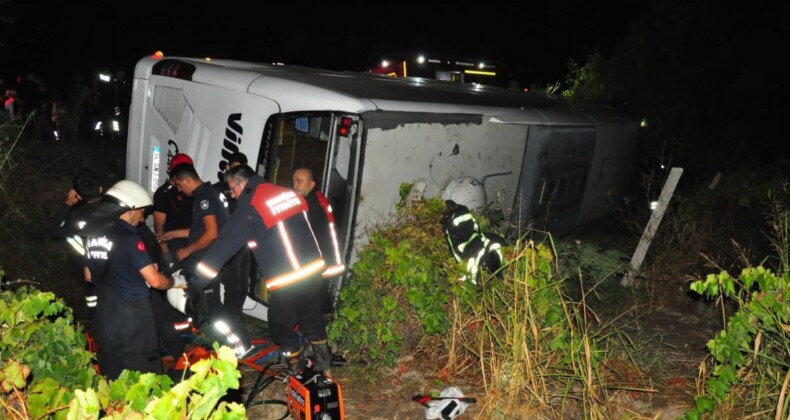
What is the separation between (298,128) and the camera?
20.5 feet

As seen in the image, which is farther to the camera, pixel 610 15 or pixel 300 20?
pixel 610 15

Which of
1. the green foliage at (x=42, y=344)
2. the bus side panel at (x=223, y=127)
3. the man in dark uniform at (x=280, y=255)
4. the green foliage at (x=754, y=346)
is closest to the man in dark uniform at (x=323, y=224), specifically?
the man in dark uniform at (x=280, y=255)

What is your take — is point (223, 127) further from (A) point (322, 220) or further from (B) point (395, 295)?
(B) point (395, 295)

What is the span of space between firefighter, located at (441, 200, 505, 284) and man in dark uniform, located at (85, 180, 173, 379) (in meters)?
2.18

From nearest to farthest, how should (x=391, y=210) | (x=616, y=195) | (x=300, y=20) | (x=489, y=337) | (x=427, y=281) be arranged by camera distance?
(x=489, y=337)
(x=427, y=281)
(x=391, y=210)
(x=616, y=195)
(x=300, y=20)

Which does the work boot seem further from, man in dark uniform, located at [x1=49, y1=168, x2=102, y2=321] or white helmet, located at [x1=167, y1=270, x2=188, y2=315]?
man in dark uniform, located at [x1=49, y1=168, x2=102, y2=321]

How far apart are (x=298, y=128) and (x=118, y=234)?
9.44ft

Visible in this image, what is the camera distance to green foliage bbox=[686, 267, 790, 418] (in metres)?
3.33

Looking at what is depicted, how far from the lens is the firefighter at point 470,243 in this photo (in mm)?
4648

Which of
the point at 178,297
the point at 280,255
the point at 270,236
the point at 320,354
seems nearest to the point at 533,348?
the point at 320,354

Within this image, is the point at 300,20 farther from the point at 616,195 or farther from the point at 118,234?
the point at 118,234

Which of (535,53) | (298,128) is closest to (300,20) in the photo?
(535,53)

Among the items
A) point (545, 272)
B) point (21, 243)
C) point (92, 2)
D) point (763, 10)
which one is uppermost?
point (763, 10)

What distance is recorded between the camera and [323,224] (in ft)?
17.0
